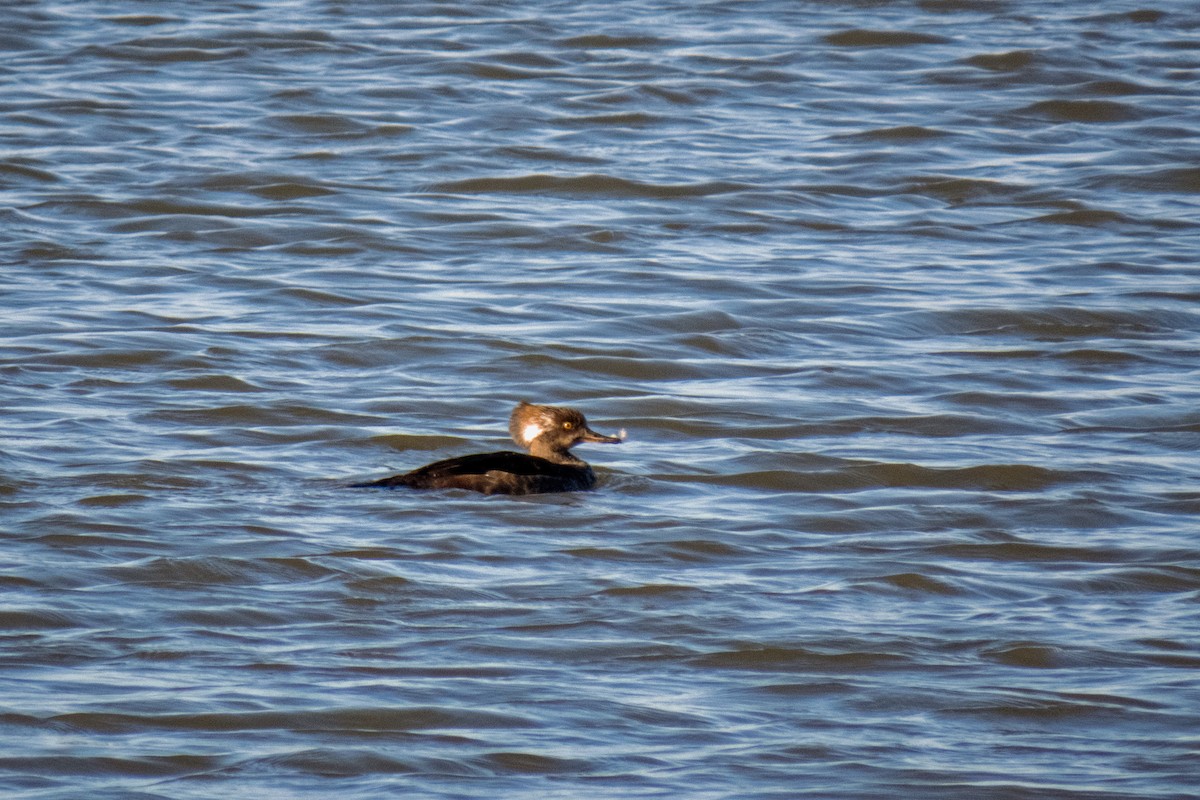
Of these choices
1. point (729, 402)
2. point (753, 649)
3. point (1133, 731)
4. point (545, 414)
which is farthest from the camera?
point (729, 402)

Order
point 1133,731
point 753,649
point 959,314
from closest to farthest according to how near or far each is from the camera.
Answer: point 1133,731
point 753,649
point 959,314

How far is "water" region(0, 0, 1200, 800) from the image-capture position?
5805 mm

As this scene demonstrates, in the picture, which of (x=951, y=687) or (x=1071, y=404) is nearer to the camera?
(x=951, y=687)

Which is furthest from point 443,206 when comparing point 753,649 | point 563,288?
point 753,649

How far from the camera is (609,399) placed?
1021 centimetres

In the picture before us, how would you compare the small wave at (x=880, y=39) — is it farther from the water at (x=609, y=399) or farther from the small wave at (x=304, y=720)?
the small wave at (x=304, y=720)

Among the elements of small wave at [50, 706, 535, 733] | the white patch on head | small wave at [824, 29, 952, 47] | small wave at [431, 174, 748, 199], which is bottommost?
the white patch on head

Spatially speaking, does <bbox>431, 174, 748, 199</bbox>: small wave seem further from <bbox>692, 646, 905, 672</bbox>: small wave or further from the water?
<bbox>692, 646, 905, 672</bbox>: small wave

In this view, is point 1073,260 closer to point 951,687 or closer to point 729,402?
point 729,402

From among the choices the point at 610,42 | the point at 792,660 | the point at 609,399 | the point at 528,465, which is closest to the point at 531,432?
the point at 528,465

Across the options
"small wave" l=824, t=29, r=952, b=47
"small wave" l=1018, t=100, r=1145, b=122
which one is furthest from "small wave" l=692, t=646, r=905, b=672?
"small wave" l=824, t=29, r=952, b=47

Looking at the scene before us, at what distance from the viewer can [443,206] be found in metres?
14.5

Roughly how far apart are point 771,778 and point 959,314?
258 inches

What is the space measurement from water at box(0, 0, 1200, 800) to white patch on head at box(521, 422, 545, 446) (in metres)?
0.34
